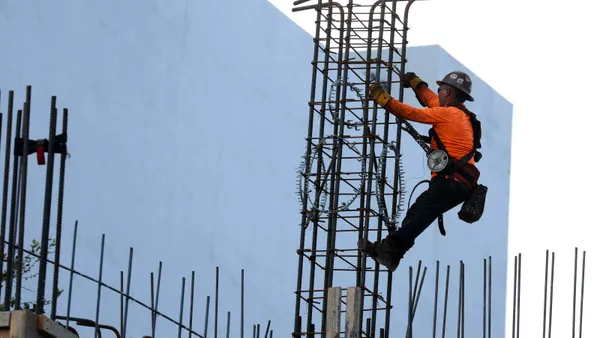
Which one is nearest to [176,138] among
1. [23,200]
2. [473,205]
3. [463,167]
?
[473,205]

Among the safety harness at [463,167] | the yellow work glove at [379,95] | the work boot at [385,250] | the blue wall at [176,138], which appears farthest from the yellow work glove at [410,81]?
the blue wall at [176,138]

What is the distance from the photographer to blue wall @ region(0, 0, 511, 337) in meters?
24.4

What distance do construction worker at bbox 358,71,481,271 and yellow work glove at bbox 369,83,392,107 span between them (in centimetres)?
5

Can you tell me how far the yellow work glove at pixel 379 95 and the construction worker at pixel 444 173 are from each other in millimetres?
47

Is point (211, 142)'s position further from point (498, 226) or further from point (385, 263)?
point (385, 263)

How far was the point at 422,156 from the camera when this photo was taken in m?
34.9

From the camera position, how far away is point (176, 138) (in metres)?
27.7

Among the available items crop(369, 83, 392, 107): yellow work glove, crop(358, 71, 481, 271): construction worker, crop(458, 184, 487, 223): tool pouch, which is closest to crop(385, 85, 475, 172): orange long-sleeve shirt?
crop(358, 71, 481, 271): construction worker

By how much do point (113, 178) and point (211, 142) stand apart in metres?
3.68

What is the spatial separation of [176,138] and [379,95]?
13.4m

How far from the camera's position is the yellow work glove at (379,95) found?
14617 mm

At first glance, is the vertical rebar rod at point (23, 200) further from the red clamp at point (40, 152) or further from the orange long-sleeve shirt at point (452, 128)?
the orange long-sleeve shirt at point (452, 128)

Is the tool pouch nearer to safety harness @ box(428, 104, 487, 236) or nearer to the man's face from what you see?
safety harness @ box(428, 104, 487, 236)

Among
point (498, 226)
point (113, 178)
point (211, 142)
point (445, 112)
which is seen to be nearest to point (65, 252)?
point (113, 178)
